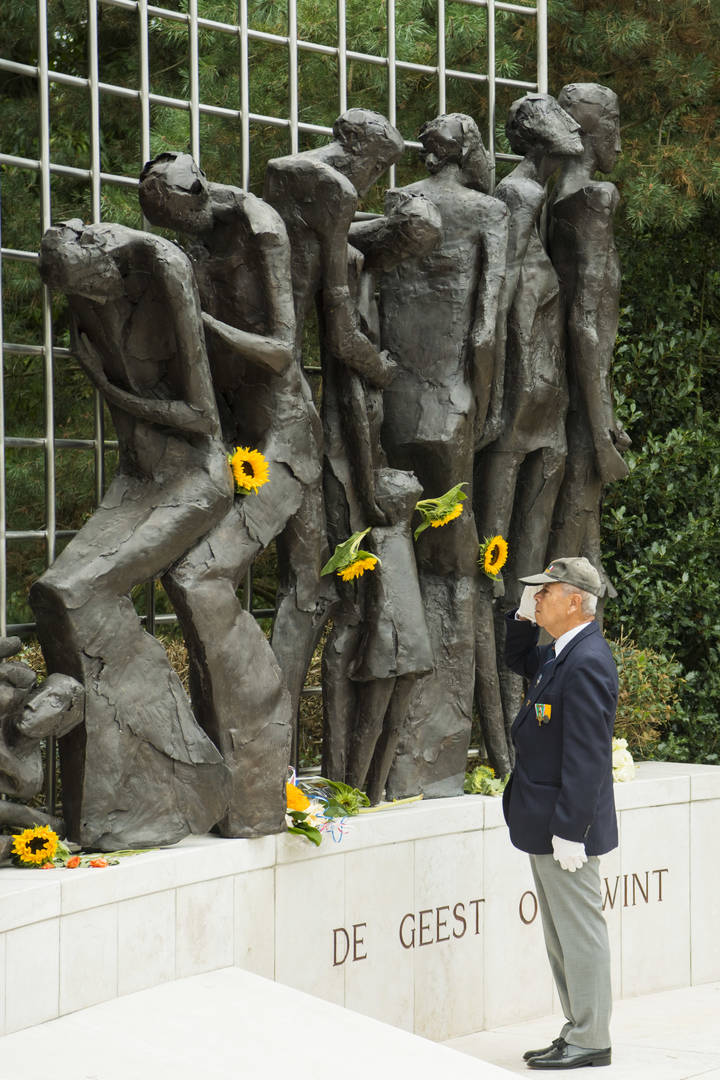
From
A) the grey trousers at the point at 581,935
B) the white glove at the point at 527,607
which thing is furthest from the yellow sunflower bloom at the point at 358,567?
the grey trousers at the point at 581,935

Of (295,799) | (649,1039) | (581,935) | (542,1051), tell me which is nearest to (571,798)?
(581,935)

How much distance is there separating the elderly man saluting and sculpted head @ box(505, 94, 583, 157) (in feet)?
8.99

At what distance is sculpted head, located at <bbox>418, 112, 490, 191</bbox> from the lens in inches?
296

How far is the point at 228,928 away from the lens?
19.9ft

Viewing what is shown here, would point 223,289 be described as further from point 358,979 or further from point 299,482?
point 358,979

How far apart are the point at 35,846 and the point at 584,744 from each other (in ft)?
6.41

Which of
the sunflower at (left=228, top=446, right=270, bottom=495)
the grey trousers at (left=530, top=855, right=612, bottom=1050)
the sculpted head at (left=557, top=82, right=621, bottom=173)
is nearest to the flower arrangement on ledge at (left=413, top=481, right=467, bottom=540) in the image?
the sunflower at (left=228, top=446, right=270, bottom=495)

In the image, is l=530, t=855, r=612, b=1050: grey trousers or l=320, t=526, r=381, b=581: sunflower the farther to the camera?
l=320, t=526, r=381, b=581: sunflower

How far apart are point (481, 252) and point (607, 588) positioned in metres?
1.87

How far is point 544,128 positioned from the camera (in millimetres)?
7852

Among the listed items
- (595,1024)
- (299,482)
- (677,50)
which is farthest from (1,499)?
(677,50)

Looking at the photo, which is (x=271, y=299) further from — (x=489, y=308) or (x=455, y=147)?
(x=455, y=147)

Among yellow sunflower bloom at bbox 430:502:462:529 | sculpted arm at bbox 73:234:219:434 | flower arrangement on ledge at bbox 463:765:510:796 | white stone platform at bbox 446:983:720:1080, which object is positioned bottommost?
white stone platform at bbox 446:983:720:1080

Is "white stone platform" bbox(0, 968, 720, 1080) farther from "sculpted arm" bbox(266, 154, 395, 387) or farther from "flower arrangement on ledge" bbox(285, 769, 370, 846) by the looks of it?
"sculpted arm" bbox(266, 154, 395, 387)
